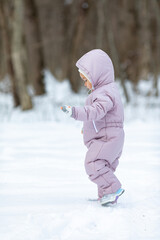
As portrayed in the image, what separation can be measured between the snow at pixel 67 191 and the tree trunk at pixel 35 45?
8.14 m

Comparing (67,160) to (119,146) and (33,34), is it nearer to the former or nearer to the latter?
(119,146)

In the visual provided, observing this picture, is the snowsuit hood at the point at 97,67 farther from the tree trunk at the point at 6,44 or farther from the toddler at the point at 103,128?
the tree trunk at the point at 6,44

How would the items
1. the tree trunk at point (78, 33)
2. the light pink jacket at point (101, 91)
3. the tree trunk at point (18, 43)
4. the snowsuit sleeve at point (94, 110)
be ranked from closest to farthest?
the snowsuit sleeve at point (94, 110) → the light pink jacket at point (101, 91) → the tree trunk at point (18, 43) → the tree trunk at point (78, 33)

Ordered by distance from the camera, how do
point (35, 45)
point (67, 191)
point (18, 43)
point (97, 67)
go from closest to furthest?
point (97, 67), point (67, 191), point (18, 43), point (35, 45)

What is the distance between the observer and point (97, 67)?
294cm

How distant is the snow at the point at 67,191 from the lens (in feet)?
8.43

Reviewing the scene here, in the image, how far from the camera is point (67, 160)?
15.4 feet

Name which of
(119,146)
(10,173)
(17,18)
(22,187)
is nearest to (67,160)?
(10,173)

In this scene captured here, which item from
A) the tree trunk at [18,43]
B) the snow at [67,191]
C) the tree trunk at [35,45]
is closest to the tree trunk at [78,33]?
A: the tree trunk at [35,45]

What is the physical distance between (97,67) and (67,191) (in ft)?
4.19

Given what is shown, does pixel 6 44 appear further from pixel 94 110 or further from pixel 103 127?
pixel 94 110

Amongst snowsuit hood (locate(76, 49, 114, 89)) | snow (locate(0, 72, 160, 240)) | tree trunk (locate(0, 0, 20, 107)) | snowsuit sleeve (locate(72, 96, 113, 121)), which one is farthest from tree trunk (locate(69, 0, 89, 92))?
snowsuit sleeve (locate(72, 96, 113, 121))

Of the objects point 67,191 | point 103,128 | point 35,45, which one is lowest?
point 67,191

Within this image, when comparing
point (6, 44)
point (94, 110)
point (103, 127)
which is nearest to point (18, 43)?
point (6, 44)
